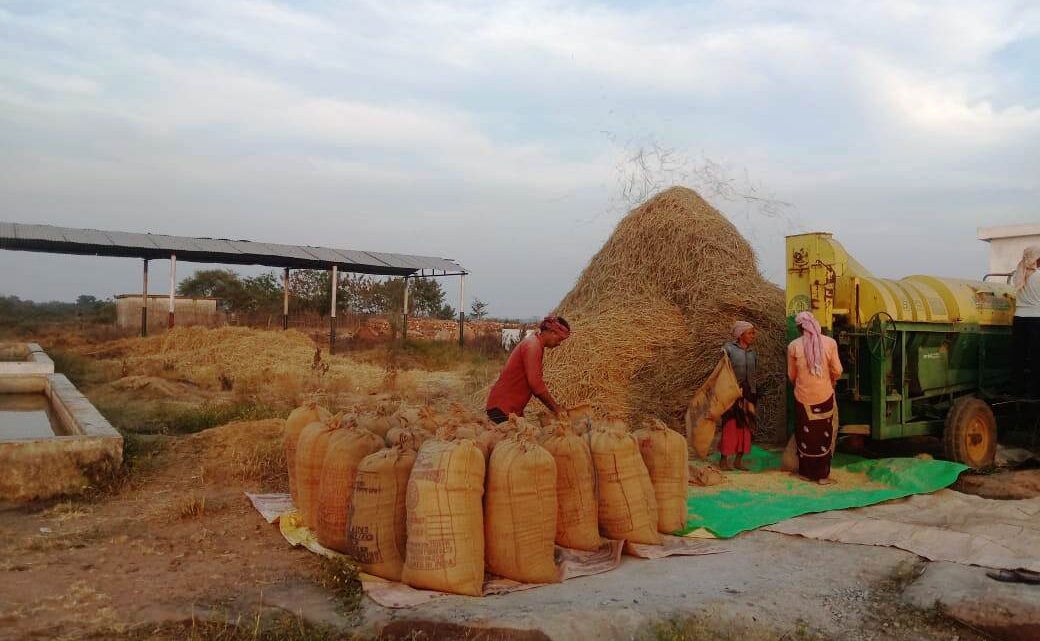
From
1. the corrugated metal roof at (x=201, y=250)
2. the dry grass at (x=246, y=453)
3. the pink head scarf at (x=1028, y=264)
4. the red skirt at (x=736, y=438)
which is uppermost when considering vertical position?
the corrugated metal roof at (x=201, y=250)

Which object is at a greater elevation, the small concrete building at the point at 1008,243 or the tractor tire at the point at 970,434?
the small concrete building at the point at 1008,243

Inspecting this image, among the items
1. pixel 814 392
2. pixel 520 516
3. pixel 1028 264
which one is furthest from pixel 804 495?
pixel 1028 264

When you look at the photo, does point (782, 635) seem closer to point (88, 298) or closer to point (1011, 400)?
point (1011, 400)

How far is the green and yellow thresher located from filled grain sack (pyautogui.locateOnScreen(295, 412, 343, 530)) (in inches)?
173

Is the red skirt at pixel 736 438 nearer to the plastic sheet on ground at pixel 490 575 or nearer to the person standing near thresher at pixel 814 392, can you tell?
the person standing near thresher at pixel 814 392

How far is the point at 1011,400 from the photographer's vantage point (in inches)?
297

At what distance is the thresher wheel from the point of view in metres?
6.50

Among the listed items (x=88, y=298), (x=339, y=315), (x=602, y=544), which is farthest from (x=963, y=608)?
(x=88, y=298)

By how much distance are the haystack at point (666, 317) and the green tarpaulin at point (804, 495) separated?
6.48 ft

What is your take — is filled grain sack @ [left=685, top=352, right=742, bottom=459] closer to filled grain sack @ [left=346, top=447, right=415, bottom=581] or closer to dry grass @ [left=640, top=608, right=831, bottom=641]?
dry grass @ [left=640, top=608, right=831, bottom=641]

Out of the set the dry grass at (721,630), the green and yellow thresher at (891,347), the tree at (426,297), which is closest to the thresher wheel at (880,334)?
the green and yellow thresher at (891,347)

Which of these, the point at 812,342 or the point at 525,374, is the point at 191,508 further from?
the point at 812,342

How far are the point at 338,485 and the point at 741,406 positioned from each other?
3911 mm

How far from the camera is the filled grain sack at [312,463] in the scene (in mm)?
4613
